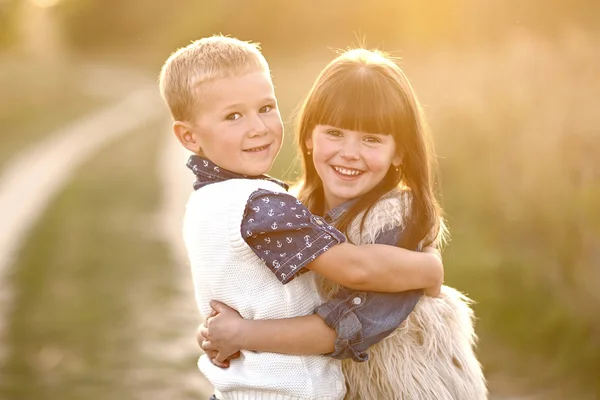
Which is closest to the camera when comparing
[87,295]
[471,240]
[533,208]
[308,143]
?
[308,143]

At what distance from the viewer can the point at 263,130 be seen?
2.61 meters

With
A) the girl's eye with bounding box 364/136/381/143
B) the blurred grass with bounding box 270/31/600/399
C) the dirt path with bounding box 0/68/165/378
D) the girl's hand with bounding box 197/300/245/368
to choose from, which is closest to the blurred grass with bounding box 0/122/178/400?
the dirt path with bounding box 0/68/165/378

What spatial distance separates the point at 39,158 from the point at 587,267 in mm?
11785

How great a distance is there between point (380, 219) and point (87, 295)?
4.93 m

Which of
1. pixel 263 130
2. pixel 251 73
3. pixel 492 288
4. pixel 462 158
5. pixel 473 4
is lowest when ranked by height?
pixel 492 288

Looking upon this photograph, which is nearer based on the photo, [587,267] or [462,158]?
[587,267]

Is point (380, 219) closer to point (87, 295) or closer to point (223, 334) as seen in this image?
point (223, 334)

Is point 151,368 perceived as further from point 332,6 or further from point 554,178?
point 332,6

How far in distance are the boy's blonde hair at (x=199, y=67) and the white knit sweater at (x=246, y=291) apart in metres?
0.29

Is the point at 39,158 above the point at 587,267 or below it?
above

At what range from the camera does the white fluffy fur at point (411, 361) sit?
263 cm

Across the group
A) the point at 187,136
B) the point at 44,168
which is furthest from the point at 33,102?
the point at 187,136

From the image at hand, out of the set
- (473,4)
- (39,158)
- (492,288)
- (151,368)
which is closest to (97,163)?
(39,158)

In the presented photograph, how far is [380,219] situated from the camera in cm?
266
